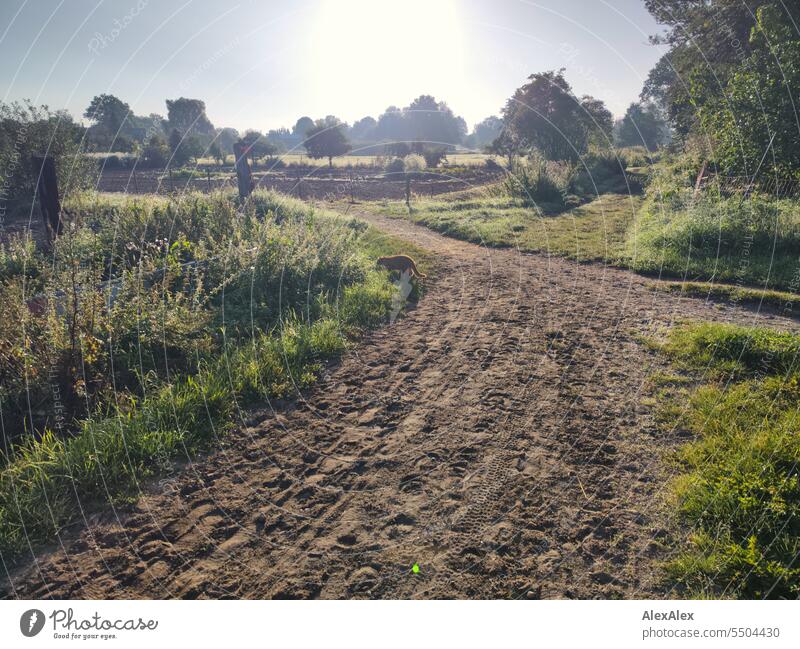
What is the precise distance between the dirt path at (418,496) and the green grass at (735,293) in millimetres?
3170

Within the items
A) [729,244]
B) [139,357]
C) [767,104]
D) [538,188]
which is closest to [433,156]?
[538,188]

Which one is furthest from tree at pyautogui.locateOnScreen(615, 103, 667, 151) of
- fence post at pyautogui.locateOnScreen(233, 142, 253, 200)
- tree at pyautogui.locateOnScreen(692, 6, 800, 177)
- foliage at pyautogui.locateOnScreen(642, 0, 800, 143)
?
fence post at pyautogui.locateOnScreen(233, 142, 253, 200)

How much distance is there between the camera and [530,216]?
17688mm

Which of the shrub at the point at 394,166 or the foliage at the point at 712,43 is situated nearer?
the foliage at the point at 712,43

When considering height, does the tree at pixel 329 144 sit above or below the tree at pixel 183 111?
below

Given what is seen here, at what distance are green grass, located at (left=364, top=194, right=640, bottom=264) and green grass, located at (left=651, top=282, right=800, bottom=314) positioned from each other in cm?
216

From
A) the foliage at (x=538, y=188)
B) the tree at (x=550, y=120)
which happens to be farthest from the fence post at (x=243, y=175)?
the tree at (x=550, y=120)

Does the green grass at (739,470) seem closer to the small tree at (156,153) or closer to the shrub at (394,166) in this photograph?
the shrub at (394,166)

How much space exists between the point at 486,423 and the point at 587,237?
10907mm

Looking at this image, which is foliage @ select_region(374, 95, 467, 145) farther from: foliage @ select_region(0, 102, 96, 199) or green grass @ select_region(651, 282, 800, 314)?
green grass @ select_region(651, 282, 800, 314)

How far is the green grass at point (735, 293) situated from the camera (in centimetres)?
811

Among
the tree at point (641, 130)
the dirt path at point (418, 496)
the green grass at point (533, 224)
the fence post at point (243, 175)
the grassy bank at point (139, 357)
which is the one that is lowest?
the dirt path at point (418, 496)

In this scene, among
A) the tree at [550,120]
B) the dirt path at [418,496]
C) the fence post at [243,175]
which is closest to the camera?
the dirt path at [418,496]

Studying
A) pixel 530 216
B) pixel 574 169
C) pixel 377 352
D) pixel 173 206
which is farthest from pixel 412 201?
pixel 377 352
